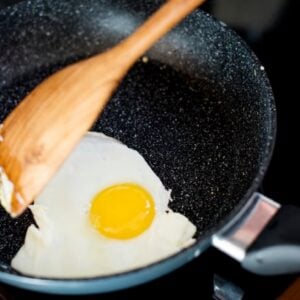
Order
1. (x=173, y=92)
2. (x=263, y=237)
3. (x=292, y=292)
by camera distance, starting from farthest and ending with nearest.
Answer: (x=173, y=92) → (x=292, y=292) → (x=263, y=237)

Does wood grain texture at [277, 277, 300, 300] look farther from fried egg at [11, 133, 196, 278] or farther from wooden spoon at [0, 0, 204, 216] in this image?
wooden spoon at [0, 0, 204, 216]

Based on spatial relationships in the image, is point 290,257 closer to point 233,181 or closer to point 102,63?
point 233,181

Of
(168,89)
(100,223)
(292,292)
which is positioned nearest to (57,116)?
(100,223)

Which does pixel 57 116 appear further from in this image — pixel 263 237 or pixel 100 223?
pixel 263 237

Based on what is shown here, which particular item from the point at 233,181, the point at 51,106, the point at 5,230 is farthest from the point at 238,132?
the point at 5,230

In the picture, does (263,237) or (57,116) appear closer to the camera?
(263,237)

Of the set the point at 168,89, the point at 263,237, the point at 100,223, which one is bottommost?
the point at 100,223
